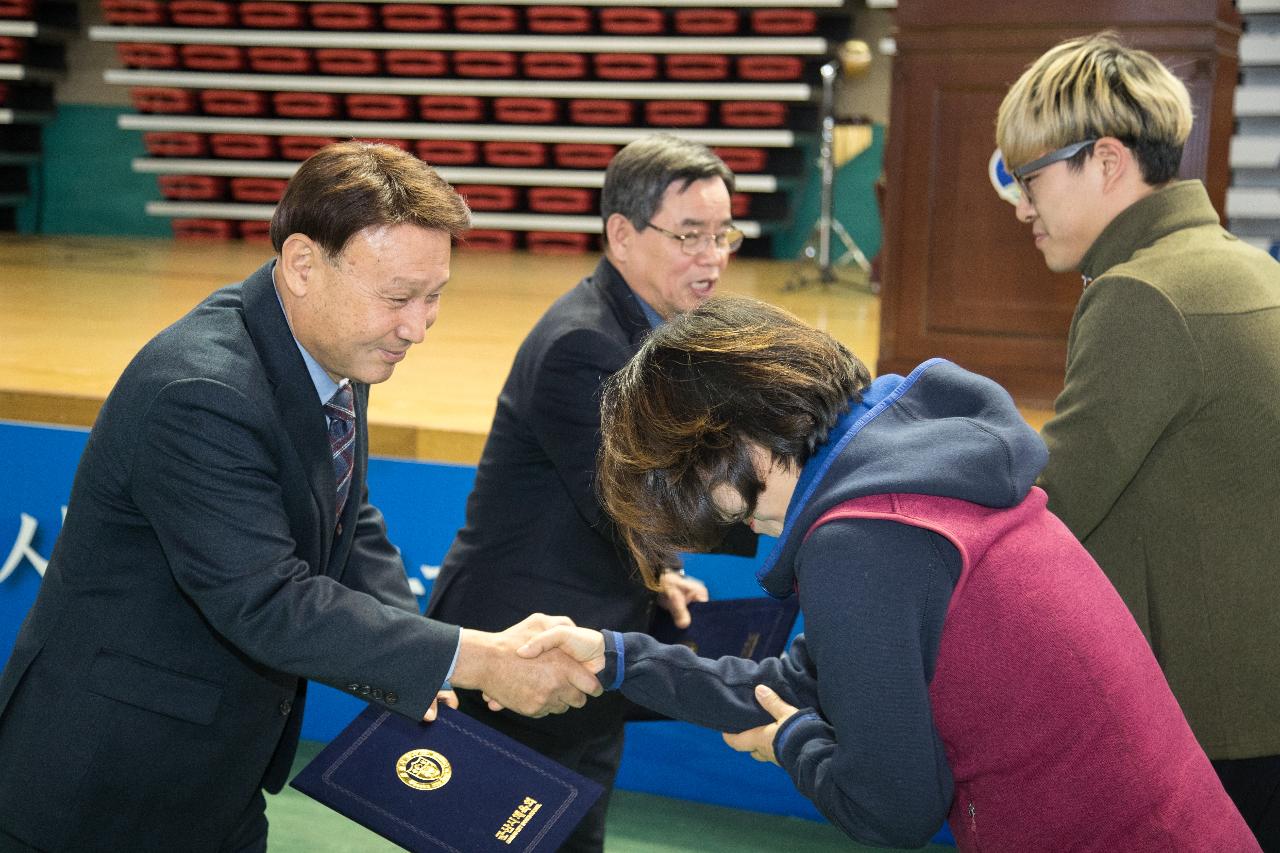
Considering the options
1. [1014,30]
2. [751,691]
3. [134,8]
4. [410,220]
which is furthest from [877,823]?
[134,8]

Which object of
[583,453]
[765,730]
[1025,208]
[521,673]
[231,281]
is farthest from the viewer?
[231,281]

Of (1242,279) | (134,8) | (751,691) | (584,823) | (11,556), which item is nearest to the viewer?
(751,691)

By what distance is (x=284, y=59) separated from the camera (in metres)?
9.64

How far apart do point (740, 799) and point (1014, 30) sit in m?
2.09

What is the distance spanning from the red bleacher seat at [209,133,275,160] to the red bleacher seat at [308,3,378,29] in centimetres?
88

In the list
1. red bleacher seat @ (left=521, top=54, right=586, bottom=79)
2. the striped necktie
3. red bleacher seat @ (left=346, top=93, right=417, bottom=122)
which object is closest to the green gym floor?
the striped necktie

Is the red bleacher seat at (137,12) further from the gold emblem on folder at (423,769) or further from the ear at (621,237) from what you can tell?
the gold emblem on folder at (423,769)

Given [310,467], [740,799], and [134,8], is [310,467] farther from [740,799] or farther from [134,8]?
[134,8]

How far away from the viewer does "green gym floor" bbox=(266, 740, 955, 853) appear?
3.29m

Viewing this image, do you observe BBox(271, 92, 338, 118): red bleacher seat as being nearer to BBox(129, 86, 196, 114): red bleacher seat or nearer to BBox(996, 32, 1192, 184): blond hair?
BBox(129, 86, 196, 114): red bleacher seat

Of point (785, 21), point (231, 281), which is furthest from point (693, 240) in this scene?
point (785, 21)

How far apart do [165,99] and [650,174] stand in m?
8.31

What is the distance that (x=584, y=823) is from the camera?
2.50 metres

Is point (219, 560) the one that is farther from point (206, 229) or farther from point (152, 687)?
point (206, 229)
